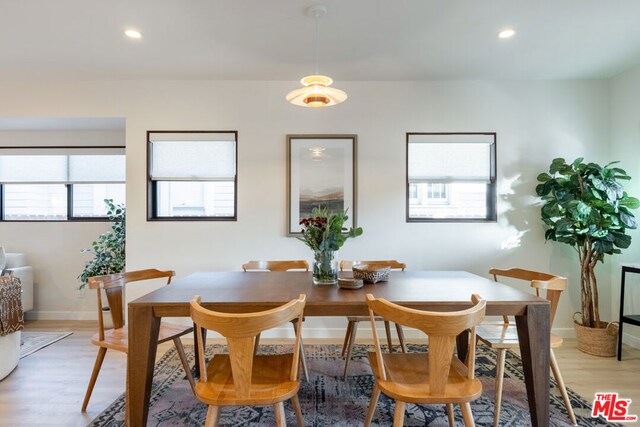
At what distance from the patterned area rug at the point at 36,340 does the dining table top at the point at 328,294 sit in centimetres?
204

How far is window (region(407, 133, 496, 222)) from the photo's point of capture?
10.7 ft

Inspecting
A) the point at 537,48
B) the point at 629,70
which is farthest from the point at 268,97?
the point at 629,70

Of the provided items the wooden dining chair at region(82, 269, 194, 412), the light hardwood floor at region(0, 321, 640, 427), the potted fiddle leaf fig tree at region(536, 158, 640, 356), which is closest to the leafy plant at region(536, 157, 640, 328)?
the potted fiddle leaf fig tree at region(536, 158, 640, 356)

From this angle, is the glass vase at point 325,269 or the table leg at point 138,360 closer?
the table leg at point 138,360

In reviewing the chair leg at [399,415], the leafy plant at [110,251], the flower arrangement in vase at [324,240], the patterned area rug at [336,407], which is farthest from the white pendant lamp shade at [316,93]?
the leafy plant at [110,251]

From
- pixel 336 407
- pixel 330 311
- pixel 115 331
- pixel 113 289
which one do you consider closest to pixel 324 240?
pixel 330 311

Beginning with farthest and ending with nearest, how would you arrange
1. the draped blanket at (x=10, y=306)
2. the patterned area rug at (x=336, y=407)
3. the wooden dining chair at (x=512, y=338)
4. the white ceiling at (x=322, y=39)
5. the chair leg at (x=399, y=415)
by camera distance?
1. the draped blanket at (x=10, y=306)
2. the white ceiling at (x=322, y=39)
3. the patterned area rug at (x=336, y=407)
4. the wooden dining chair at (x=512, y=338)
5. the chair leg at (x=399, y=415)

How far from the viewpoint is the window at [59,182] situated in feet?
12.7

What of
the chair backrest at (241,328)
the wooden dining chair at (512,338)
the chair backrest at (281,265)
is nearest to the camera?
the chair backrest at (241,328)

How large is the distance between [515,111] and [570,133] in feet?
1.91

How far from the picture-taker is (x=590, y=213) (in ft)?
8.85

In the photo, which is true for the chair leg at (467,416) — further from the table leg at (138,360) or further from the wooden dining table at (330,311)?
the table leg at (138,360)
